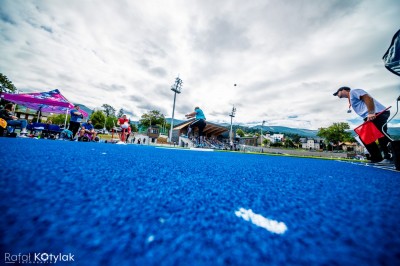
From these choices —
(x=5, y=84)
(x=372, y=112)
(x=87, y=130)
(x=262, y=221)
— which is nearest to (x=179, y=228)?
(x=262, y=221)

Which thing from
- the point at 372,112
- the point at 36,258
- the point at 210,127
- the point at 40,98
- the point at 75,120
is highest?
the point at 210,127

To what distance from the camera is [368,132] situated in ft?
12.3

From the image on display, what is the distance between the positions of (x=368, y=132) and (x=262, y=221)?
4797 mm

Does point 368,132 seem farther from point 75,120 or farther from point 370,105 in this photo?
point 75,120

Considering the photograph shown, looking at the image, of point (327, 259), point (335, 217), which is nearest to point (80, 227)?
point (327, 259)

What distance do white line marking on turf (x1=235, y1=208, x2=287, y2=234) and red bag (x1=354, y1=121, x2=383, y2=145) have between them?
182 inches

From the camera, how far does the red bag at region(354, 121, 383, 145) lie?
11.8ft

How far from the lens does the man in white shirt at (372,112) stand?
3.61m

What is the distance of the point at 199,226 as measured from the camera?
66 centimetres

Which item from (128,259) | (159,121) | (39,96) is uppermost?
(159,121)

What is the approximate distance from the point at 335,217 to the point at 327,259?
16.7 inches

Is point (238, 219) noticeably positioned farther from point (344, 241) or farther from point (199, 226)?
point (344, 241)

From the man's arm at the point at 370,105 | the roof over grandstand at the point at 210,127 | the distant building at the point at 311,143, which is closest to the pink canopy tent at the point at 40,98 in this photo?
the man's arm at the point at 370,105

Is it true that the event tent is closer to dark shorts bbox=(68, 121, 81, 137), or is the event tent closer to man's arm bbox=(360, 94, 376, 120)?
dark shorts bbox=(68, 121, 81, 137)
